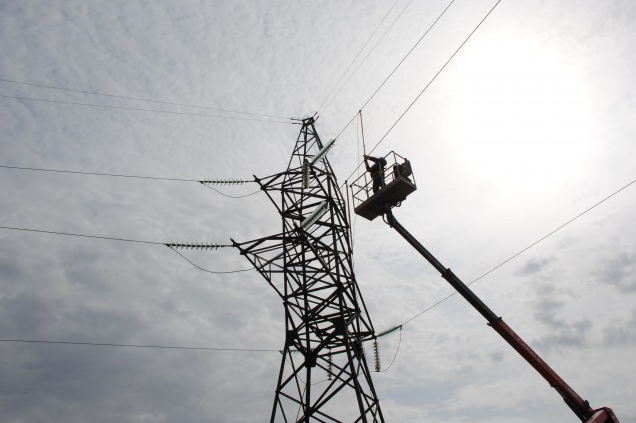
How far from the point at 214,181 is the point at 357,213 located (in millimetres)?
7145

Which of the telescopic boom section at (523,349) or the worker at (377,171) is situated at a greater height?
the worker at (377,171)

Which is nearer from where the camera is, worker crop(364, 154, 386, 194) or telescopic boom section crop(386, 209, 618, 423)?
telescopic boom section crop(386, 209, 618, 423)

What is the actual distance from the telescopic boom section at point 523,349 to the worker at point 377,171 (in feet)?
6.95

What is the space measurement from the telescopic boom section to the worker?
2118 millimetres

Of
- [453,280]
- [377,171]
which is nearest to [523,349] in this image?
[453,280]

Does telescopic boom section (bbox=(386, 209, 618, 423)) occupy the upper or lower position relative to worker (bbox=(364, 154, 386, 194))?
lower

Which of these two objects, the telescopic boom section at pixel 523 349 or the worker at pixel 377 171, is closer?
the telescopic boom section at pixel 523 349

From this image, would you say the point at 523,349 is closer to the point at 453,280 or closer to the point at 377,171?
the point at 453,280

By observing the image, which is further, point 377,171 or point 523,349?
point 377,171

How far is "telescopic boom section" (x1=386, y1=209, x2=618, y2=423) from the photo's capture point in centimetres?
1058

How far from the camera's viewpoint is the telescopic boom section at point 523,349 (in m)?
10.6

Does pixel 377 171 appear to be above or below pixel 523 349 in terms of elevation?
above

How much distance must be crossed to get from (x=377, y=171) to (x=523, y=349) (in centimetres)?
838

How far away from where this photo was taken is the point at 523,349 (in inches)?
467
